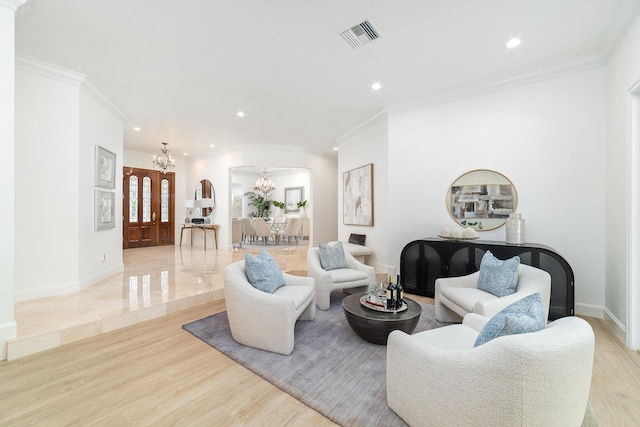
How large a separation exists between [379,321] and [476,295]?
1.15 metres

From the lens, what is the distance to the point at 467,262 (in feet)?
12.0

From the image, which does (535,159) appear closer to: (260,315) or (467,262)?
(467,262)

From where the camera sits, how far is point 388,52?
10.4 feet

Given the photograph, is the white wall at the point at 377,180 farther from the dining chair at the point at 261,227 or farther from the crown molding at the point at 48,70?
the crown molding at the point at 48,70

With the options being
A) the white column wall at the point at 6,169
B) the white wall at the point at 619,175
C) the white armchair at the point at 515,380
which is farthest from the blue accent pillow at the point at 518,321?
the white column wall at the point at 6,169

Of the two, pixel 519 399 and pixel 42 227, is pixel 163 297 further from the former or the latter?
pixel 519 399

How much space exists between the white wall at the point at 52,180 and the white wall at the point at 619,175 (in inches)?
243

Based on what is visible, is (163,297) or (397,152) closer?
(163,297)

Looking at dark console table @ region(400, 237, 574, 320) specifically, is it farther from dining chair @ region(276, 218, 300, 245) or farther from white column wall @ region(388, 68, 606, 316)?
dining chair @ region(276, 218, 300, 245)

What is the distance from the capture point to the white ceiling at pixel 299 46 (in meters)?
2.48

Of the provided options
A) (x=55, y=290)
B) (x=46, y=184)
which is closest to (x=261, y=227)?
(x=55, y=290)

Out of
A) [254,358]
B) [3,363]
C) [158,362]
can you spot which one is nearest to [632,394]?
[254,358]

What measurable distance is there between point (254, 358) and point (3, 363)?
2.04m

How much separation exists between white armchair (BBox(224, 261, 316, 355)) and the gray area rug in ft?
0.28
